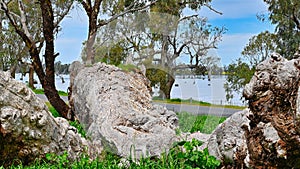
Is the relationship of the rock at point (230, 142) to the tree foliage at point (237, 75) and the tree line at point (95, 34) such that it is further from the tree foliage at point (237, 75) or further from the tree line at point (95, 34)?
the tree foliage at point (237, 75)

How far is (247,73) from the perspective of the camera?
55.3ft

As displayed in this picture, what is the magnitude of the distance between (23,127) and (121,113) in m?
1.15

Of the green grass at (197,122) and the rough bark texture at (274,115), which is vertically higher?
the rough bark texture at (274,115)

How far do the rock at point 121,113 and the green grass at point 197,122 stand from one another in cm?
12

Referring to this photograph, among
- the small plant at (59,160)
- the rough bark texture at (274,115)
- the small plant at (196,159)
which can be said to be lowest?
the small plant at (59,160)

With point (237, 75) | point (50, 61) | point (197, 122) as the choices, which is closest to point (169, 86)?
point (197, 122)

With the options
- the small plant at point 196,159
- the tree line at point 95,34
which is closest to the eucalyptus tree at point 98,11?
the tree line at point 95,34

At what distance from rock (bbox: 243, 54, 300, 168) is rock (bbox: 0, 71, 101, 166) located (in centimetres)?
189

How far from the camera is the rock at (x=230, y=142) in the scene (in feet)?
8.33

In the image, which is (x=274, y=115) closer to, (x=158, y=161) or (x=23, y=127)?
(x=158, y=161)

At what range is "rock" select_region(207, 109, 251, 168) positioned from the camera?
2.54 metres

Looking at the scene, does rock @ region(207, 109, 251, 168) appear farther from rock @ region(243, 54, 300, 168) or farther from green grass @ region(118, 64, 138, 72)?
green grass @ region(118, 64, 138, 72)

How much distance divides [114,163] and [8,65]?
52.6ft

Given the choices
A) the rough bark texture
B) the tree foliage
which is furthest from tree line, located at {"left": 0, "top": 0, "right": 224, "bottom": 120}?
the tree foliage
